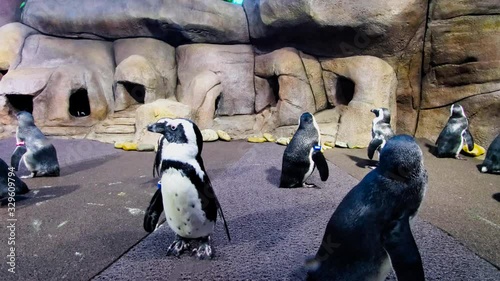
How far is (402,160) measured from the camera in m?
0.93

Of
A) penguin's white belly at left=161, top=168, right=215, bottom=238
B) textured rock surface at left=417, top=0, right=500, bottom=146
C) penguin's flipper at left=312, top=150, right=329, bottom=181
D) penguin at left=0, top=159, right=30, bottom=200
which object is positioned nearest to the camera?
penguin's white belly at left=161, top=168, right=215, bottom=238

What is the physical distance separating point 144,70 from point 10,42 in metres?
2.63

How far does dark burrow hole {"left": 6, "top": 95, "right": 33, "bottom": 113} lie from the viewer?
5.34 meters

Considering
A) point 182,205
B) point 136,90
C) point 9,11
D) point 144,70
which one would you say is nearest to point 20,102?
point 136,90

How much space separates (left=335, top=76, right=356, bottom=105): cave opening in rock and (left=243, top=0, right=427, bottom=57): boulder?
1.51 ft

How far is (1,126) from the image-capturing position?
5.16 meters

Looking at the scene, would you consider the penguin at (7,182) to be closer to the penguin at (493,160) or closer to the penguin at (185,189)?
the penguin at (185,189)

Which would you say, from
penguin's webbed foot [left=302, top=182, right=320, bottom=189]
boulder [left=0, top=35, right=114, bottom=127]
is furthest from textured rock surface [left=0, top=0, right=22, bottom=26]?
penguin's webbed foot [left=302, top=182, right=320, bottom=189]

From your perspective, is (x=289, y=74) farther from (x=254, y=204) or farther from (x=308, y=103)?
(x=254, y=204)

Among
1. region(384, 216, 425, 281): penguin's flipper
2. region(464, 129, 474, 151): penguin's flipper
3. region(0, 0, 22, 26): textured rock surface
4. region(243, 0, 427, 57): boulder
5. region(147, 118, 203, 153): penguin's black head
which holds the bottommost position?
region(464, 129, 474, 151): penguin's flipper

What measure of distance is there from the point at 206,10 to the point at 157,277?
5.69 meters

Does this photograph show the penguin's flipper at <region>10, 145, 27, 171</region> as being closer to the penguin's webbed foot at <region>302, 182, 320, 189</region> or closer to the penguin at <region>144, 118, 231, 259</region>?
the penguin at <region>144, 118, 231, 259</region>

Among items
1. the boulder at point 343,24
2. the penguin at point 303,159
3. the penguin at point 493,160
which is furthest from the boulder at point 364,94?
the penguin at point 303,159

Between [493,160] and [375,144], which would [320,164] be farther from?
[493,160]
